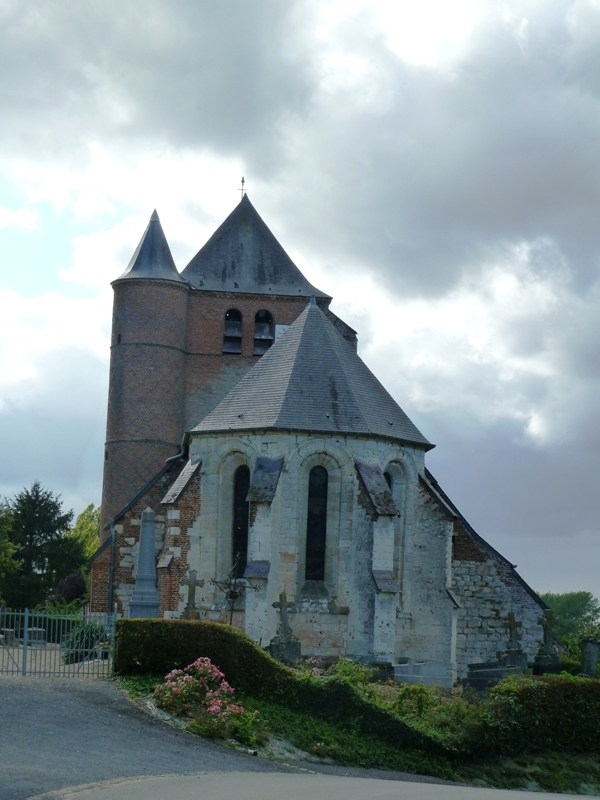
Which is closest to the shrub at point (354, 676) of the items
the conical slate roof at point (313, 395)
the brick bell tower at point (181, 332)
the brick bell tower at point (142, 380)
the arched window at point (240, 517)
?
the arched window at point (240, 517)

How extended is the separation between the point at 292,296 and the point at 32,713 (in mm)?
27135

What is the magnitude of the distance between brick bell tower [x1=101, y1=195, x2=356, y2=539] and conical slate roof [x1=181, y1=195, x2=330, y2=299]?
0.11ft

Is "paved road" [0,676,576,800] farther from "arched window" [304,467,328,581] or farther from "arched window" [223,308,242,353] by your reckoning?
"arched window" [223,308,242,353]

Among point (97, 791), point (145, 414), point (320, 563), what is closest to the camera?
point (97, 791)

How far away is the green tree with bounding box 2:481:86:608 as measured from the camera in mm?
54562

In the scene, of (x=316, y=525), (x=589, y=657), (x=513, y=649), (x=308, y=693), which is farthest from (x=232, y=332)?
(x=308, y=693)

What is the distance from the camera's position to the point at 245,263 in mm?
45594

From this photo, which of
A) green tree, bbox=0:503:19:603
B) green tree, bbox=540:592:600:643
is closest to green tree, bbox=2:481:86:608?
green tree, bbox=0:503:19:603

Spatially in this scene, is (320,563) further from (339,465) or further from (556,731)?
(556,731)

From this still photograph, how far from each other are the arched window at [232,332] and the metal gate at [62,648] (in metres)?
18.9

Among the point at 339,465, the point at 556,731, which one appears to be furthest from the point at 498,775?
the point at 339,465

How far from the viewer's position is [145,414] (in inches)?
1671

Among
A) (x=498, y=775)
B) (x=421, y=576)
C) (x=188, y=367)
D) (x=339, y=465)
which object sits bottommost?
(x=498, y=775)

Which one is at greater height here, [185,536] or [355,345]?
[355,345]
